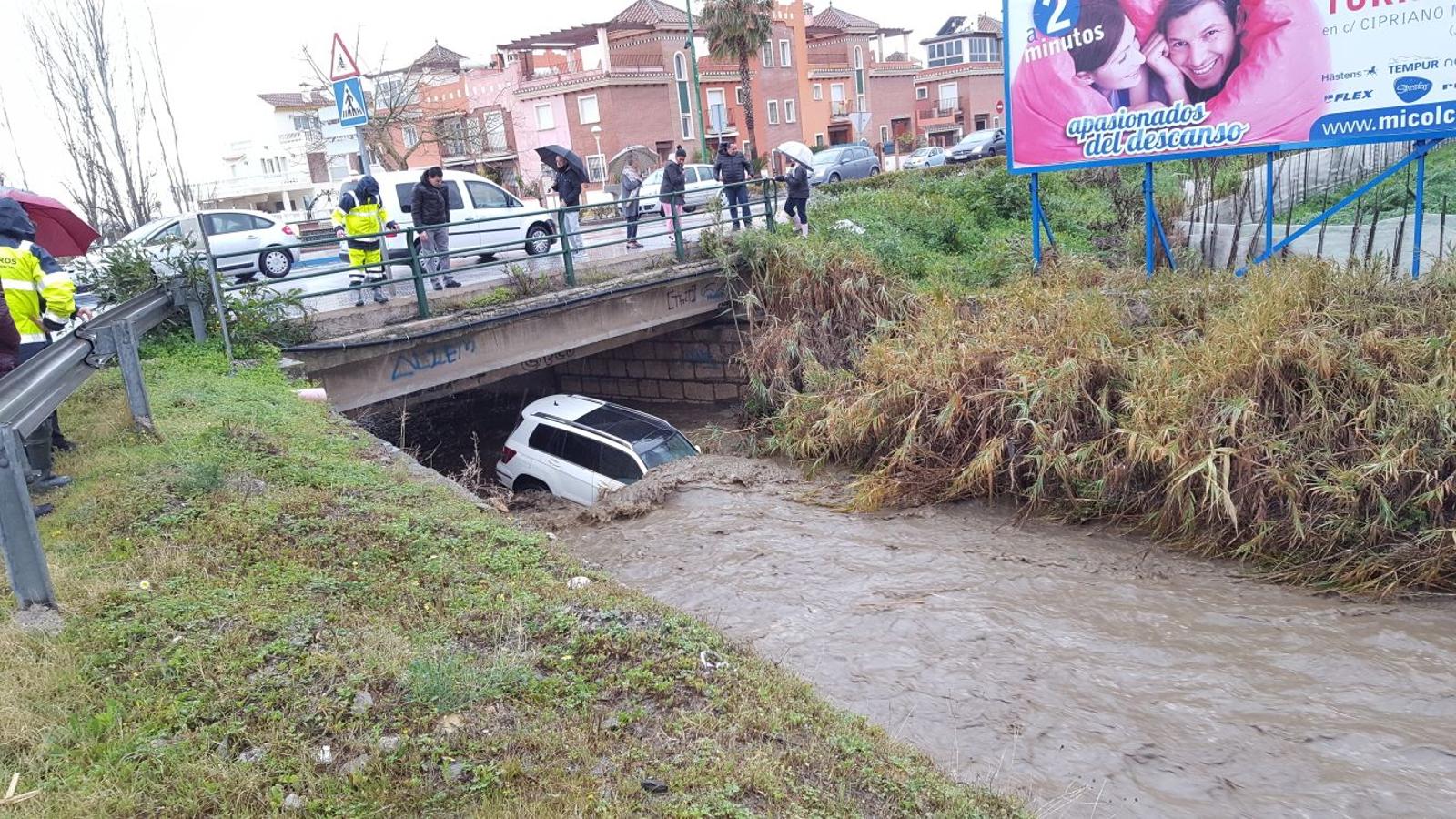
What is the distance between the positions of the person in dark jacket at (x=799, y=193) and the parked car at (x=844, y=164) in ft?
52.0

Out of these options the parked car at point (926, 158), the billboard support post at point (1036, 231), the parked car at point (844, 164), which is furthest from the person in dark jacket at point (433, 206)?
the parked car at point (926, 158)

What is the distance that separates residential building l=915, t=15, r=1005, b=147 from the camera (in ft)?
206

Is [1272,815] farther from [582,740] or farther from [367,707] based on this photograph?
[367,707]

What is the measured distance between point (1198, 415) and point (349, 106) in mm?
8595

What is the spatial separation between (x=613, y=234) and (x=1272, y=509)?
13.9 metres

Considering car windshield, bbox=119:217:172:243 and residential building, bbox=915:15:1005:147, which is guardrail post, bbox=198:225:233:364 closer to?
car windshield, bbox=119:217:172:243

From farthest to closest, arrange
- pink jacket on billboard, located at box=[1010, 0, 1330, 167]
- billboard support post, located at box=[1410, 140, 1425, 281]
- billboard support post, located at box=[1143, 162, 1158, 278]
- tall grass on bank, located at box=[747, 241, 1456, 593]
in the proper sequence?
1. billboard support post, located at box=[1143, 162, 1158, 278]
2. pink jacket on billboard, located at box=[1010, 0, 1330, 167]
3. billboard support post, located at box=[1410, 140, 1425, 281]
4. tall grass on bank, located at box=[747, 241, 1456, 593]

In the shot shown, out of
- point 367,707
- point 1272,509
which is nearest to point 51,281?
point 367,707

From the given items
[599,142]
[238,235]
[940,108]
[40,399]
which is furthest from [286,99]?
[40,399]

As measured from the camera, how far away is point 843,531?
9695mm

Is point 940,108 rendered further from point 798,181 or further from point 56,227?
point 56,227

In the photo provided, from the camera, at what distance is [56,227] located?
25.9ft

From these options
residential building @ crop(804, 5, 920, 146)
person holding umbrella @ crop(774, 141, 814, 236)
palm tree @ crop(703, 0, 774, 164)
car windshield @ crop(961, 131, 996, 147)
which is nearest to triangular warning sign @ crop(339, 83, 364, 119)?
person holding umbrella @ crop(774, 141, 814, 236)

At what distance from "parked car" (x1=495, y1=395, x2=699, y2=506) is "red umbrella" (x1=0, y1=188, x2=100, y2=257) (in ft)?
17.6
